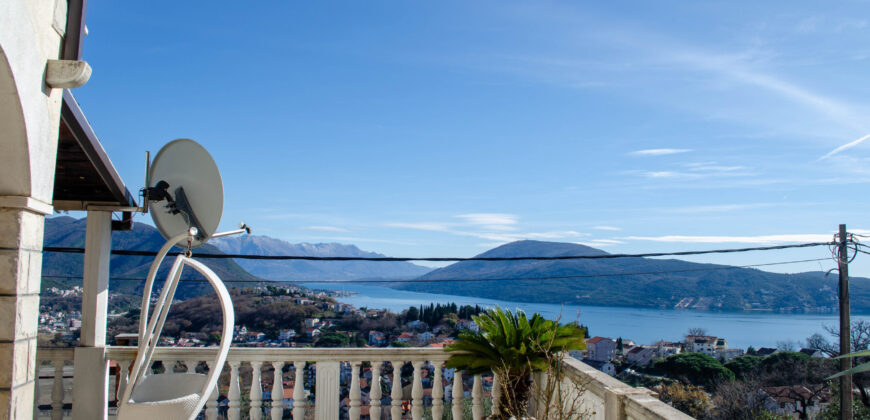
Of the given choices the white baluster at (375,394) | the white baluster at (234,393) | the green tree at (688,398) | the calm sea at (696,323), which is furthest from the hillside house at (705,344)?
the white baluster at (234,393)

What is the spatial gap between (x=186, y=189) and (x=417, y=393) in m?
2.33

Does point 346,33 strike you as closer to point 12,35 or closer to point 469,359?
point 469,359

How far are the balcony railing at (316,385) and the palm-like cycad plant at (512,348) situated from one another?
184 millimetres

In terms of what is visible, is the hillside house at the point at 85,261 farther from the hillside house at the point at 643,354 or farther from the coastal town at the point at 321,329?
the hillside house at the point at 643,354

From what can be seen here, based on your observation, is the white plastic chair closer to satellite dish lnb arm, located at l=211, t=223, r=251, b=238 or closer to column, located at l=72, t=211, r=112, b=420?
satellite dish lnb arm, located at l=211, t=223, r=251, b=238

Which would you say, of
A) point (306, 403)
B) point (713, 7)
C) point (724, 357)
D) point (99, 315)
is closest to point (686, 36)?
point (713, 7)

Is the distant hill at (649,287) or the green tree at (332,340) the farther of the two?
the distant hill at (649,287)

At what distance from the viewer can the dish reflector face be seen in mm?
3777

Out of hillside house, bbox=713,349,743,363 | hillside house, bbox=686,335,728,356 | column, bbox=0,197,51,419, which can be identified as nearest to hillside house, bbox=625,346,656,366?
hillside house, bbox=686,335,728,356

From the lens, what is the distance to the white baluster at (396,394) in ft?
14.1

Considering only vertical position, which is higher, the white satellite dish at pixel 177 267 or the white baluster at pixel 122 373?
the white satellite dish at pixel 177 267

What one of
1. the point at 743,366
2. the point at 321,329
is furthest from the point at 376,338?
the point at 743,366

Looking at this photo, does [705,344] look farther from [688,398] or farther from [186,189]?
[186,189]

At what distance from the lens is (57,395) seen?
4.17m
